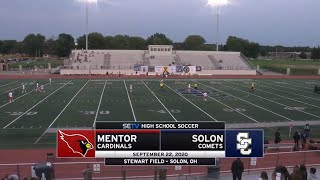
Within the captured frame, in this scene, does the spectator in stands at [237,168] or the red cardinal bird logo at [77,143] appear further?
the spectator in stands at [237,168]

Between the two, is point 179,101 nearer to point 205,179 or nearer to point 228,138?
point 205,179

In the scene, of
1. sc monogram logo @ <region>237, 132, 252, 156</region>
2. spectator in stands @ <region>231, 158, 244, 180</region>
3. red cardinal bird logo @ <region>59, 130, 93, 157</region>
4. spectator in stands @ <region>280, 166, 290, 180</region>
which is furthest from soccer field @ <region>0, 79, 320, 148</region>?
sc monogram logo @ <region>237, 132, 252, 156</region>

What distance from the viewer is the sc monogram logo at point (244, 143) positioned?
7.98 m

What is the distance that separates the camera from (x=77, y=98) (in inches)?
1286

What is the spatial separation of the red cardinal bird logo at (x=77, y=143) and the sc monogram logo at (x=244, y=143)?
2.70 meters

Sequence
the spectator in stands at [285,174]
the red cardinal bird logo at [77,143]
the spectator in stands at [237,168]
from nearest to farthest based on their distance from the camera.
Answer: the red cardinal bird logo at [77,143], the spectator in stands at [285,174], the spectator in stands at [237,168]

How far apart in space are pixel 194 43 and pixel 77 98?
112 m

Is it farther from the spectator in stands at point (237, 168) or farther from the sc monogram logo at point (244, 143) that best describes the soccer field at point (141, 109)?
the sc monogram logo at point (244, 143)

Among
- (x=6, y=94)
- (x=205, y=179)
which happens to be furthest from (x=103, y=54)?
(x=205, y=179)

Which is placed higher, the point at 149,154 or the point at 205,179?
the point at 149,154
